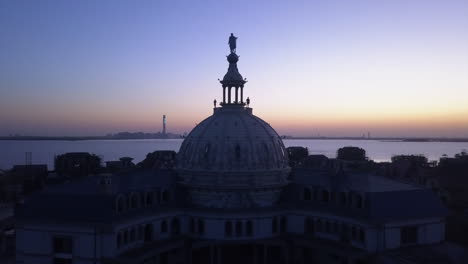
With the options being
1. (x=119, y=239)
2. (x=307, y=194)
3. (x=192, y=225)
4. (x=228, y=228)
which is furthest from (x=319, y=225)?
(x=119, y=239)

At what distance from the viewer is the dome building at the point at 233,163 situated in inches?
1949

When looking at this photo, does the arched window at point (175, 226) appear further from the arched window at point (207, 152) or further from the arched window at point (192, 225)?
the arched window at point (207, 152)

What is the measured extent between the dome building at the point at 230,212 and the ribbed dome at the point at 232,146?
0.42 feet

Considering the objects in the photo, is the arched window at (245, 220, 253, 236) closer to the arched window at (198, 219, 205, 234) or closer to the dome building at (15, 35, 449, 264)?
the dome building at (15, 35, 449, 264)

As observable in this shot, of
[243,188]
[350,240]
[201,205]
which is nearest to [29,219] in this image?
[201,205]

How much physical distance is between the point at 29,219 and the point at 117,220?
8.24m

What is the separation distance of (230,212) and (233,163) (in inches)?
234

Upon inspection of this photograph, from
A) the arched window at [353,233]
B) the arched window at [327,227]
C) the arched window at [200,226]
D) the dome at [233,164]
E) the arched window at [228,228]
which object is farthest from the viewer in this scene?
the dome at [233,164]

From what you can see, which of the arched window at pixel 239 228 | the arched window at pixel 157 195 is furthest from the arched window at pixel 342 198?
the arched window at pixel 157 195

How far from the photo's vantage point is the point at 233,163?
50875 millimetres

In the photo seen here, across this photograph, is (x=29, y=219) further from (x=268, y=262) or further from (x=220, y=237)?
(x=268, y=262)

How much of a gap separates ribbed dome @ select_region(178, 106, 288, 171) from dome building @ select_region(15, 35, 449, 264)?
13 cm

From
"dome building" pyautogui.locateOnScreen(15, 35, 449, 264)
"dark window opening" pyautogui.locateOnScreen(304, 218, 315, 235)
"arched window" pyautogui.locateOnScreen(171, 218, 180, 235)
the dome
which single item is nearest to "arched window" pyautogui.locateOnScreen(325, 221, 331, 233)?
"dome building" pyautogui.locateOnScreen(15, 35, 449, 264)

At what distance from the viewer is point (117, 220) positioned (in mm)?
41531
